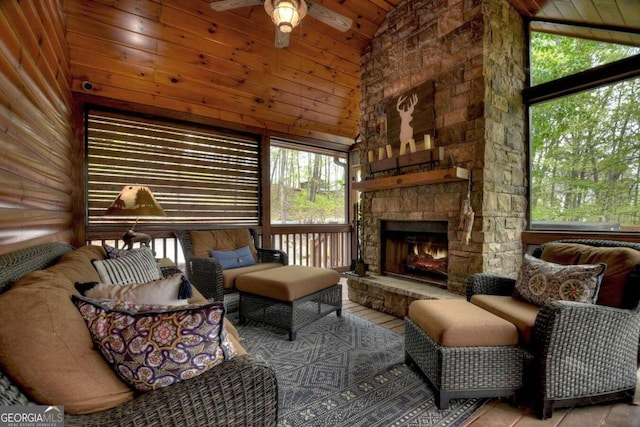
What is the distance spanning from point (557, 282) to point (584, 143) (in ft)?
5.42

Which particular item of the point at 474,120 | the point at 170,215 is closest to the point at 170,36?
the point at 170,215

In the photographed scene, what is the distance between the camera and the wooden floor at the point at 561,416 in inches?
63.4

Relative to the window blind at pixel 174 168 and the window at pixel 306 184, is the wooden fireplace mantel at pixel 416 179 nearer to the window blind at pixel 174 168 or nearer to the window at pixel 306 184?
the window at pixel 306 184

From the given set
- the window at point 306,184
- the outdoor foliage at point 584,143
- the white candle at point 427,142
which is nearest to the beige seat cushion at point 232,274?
the window at point 306,184

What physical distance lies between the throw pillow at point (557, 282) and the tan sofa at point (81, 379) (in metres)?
1.79

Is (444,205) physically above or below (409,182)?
below

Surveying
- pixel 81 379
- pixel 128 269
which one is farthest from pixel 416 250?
pixel 81 379

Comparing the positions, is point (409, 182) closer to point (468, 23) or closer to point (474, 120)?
point (474, 120)

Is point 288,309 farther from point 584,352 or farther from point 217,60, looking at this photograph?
point 217,60

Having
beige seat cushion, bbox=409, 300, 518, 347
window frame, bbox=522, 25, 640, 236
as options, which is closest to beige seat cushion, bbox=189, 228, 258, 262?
beige seat cushion, bbox=409, 300, 518, 347

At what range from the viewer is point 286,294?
263 cm

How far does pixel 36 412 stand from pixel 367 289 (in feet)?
10.6

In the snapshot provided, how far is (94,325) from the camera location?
101 cm

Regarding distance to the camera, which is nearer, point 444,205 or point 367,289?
point 444,205
